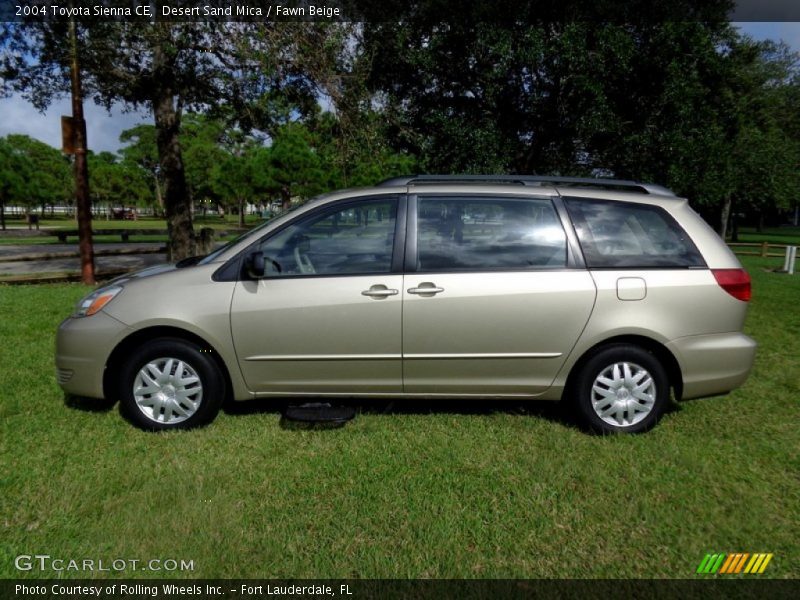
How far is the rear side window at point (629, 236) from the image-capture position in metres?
3.66

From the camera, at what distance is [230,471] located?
321 cm

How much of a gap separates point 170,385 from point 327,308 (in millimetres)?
1252

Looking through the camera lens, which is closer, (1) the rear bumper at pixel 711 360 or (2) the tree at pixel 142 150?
(1) the rear bumper at pixel 711 360

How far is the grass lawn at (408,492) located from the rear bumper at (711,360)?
378mm

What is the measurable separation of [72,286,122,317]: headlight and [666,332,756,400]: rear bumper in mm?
3902

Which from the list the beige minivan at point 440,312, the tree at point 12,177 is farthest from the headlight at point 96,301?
the tree at point 12,177

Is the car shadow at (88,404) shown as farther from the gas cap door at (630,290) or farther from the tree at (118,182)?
the tree at (118,182)

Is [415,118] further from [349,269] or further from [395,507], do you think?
[395,507]

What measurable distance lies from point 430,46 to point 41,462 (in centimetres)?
1329

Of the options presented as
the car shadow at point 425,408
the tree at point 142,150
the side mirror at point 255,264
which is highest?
the tree at point 142,150

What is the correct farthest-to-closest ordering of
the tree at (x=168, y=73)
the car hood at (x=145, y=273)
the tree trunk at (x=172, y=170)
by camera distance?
the tree trunk at (x=172, y=170), the tree at (x=168, y=73), the car hood at (x=145, y=273)

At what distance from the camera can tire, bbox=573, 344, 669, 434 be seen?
3.67 m

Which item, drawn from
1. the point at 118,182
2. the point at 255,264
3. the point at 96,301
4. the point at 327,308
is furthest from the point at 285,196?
the point at 327,308

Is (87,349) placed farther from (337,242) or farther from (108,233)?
(108,233)
